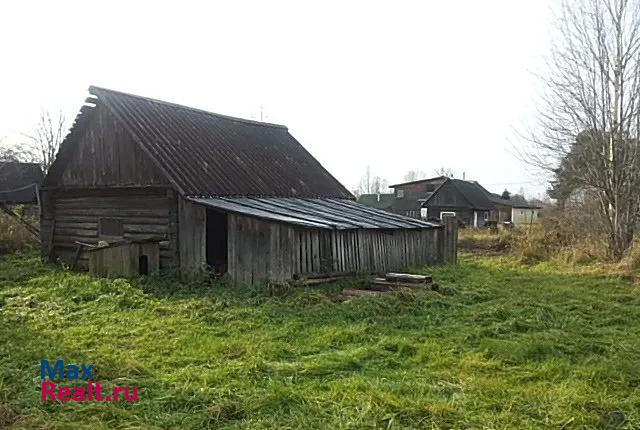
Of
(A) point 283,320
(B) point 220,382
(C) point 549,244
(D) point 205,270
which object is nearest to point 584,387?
(B) point 220,382

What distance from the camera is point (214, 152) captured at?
16922mm

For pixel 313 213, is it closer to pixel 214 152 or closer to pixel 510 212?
pixel 214 152

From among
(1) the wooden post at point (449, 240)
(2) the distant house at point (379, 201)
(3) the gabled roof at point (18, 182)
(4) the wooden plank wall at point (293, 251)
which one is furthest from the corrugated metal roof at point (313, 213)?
(2) the distant house at point (379, 201)

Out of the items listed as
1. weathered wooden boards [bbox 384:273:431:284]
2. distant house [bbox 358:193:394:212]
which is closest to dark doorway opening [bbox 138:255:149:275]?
weathered wooden boards [bbox 384:273:431:284]

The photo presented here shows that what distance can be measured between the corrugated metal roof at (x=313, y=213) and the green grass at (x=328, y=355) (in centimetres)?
172

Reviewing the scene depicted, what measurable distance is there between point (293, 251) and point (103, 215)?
7.22m

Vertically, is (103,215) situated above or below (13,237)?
above

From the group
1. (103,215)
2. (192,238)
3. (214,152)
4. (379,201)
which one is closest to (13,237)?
(103,215)

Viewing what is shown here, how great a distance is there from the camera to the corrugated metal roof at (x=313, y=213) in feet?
40.7

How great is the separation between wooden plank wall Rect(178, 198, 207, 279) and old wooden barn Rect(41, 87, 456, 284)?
3 cm

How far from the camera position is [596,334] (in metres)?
8.07

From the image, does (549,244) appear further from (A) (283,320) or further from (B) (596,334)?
(A) (283,320)

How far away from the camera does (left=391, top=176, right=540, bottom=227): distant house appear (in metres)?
48.0

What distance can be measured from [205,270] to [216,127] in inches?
306
